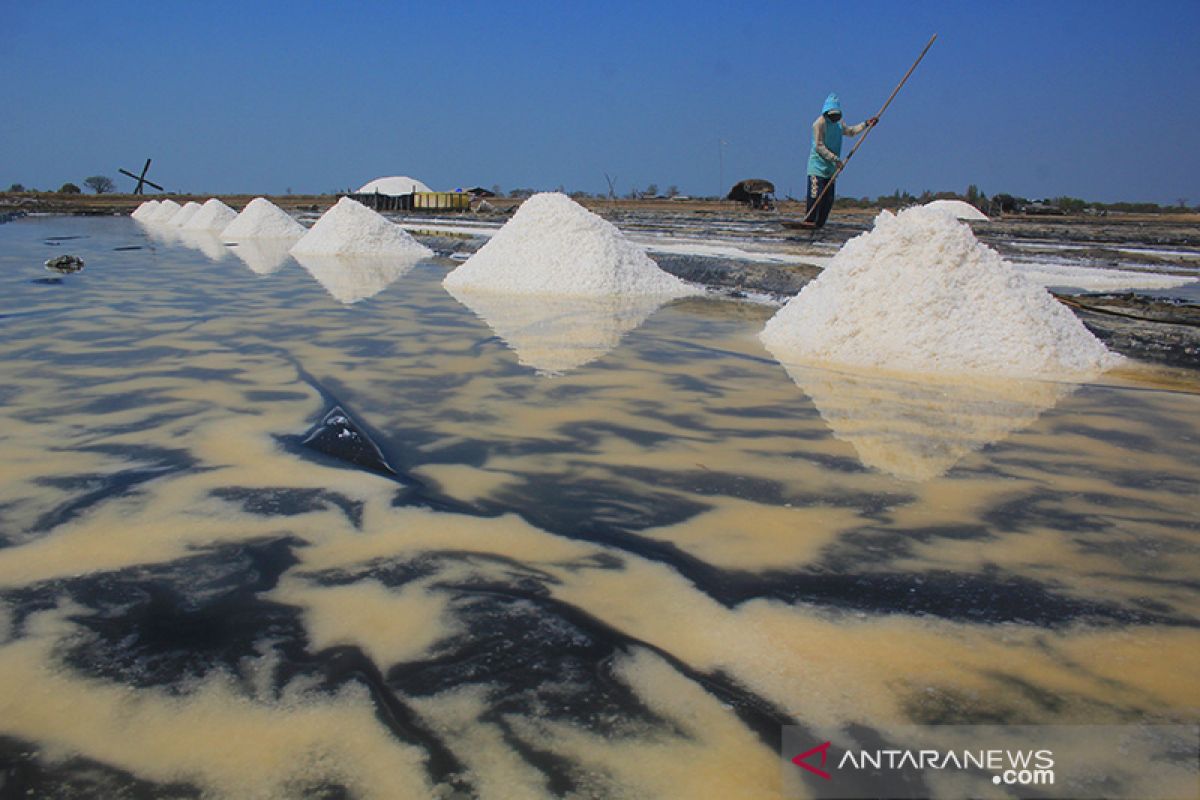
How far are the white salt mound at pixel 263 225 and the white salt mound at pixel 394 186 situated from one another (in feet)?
42.7

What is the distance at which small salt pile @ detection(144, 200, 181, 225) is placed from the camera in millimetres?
19633

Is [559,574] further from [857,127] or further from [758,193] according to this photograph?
[758,193]

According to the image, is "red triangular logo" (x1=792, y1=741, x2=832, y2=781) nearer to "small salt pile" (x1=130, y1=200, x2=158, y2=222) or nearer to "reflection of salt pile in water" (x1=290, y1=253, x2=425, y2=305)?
"reflection of salt pile in water" (x1=290, y1=253, x2=425, y2=305)

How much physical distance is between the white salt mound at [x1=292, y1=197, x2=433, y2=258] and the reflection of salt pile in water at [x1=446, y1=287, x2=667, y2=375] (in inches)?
147

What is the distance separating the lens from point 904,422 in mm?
2461

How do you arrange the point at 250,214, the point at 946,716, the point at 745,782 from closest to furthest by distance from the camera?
the point at 745,782 → the point at 946,716 → the point at 250,214

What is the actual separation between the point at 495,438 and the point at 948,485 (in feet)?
3.89

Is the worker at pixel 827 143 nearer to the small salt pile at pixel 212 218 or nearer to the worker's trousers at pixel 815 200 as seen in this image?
the worker's trousers at pixel 815 200

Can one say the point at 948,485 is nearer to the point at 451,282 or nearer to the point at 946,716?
the point at 946,716

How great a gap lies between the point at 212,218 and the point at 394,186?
1115 cm

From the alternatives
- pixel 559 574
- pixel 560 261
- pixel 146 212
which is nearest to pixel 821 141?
pixel 560 261

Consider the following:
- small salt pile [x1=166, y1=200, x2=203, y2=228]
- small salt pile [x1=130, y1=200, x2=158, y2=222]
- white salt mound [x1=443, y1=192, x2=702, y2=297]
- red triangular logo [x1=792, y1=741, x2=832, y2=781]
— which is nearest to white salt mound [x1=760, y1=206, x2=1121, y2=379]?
white salt mound [x1=443, y1=192, x2=702, y2=297]

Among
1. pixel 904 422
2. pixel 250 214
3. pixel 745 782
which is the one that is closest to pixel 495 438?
pixel 904 422

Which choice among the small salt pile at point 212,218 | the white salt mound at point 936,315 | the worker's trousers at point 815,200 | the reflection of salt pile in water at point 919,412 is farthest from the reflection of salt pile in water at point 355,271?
the small salt pile at point 212,218
